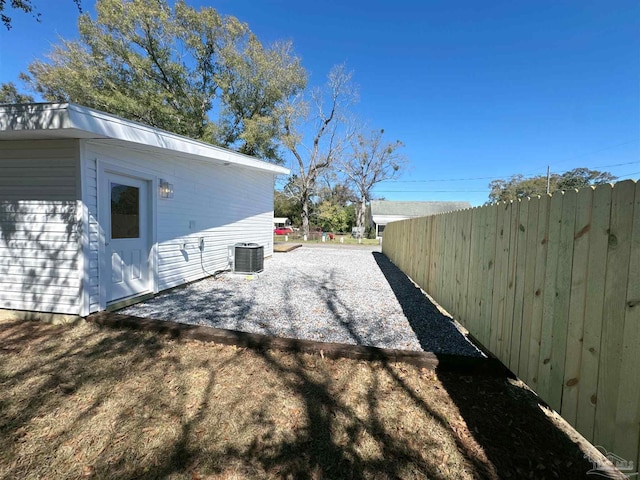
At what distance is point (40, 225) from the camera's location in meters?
3.86

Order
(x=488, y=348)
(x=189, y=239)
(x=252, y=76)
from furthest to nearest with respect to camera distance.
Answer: (x=252, y=76), (x=189, y=239), (x=488, y=348)

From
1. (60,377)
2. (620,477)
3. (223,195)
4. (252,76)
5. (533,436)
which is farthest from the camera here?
(252,76)

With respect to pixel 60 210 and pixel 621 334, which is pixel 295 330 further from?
pixel 60 210

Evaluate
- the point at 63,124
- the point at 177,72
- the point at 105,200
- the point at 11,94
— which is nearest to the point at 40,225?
the point at 105,200

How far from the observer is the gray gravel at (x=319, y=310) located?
139 inches

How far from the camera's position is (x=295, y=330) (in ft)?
12.0

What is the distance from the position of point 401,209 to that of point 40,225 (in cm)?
3904

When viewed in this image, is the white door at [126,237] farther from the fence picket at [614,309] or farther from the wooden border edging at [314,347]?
the fence picket at [614,309]

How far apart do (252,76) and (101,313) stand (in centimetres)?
1525

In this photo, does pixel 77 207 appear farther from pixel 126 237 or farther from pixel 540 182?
pixel 540 182

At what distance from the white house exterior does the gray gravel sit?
697mm

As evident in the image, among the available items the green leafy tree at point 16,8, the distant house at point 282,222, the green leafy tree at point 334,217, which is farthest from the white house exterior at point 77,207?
the distant house at point 282,222

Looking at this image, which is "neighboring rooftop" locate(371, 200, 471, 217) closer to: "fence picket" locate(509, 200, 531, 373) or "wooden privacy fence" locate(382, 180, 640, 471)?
"wooden privacy fence" locate(382, 180, 640, 471)

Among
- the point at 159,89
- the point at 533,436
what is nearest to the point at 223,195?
the point at 533,436
